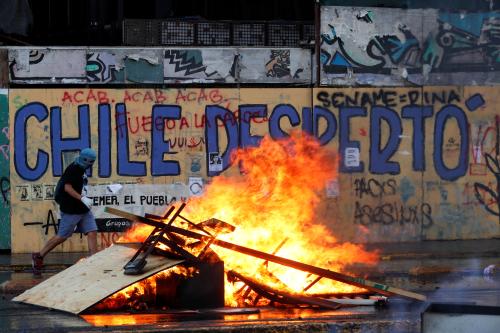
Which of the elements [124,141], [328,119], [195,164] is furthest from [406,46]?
[124,141]

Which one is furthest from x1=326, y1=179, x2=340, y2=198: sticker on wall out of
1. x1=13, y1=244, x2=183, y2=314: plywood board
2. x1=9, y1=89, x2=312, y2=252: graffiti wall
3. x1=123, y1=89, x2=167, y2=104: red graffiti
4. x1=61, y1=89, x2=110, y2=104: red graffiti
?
x1=13, y1=244, x2=183, y2=314: plywood board

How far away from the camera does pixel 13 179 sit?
1521 cm

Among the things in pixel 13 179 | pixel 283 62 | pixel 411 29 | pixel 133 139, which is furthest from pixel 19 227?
pixel 411 29

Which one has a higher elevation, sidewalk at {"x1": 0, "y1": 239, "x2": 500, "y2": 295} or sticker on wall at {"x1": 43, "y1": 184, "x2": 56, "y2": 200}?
sticker on wall at {"x1": 43, "y1": 184, "x2": 56, "y2": 200}

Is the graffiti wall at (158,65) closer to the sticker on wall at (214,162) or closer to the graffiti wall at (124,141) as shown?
the graffiti wall at (124,141)

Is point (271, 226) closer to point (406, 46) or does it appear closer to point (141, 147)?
point (141, 147)

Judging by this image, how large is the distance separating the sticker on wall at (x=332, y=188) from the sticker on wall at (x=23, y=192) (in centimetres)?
458

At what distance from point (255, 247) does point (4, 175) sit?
6.38 m

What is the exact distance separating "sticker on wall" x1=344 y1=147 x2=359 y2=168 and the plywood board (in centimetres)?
638

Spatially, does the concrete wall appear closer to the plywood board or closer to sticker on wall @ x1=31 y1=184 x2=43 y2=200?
sticker on wall @ x1=31 y1=184 x2=43 y2=200

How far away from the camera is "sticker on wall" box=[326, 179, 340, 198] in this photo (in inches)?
623

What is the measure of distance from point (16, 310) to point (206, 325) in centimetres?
207

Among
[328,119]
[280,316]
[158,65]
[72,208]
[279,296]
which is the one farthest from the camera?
[328,119]

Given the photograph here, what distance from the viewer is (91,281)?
31.0 feet
